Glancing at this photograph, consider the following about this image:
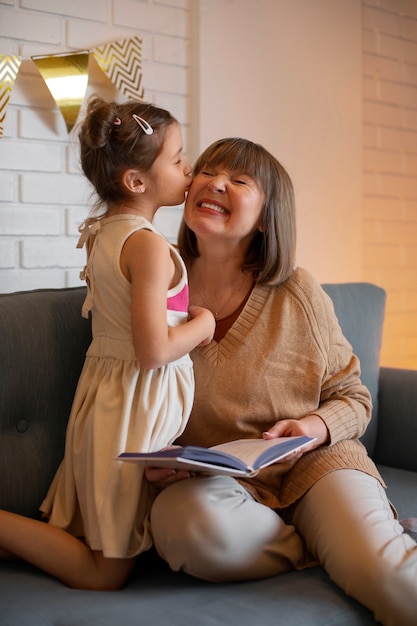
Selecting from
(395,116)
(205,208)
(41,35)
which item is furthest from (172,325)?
(395,116)

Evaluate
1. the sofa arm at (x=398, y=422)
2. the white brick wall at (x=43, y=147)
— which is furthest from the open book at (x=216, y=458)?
the white brick wall at (x=43, y=147)

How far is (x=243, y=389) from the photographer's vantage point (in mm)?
1900

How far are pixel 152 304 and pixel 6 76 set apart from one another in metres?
1.11

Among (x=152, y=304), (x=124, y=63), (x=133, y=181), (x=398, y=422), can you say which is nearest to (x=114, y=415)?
(x=152, y=304)

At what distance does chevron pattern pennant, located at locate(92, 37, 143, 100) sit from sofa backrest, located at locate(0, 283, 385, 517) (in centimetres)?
89

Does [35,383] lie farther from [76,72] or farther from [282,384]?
[76,72]

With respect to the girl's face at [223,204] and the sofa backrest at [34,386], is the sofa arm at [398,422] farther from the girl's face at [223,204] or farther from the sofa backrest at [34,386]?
the sofa backrest at [34,386]

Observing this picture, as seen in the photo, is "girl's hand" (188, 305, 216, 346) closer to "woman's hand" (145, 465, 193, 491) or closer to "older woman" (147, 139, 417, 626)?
"older woman" (147, 139, 417, 626)

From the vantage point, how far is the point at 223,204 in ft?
6.28

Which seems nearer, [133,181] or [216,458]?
[216,458]

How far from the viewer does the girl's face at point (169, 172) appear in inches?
71.1

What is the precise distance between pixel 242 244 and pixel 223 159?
212 mm

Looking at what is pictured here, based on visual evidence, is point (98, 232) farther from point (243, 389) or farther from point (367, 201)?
point (367, 201)

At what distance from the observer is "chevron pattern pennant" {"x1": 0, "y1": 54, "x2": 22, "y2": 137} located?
239 cm
